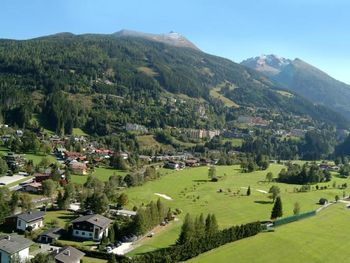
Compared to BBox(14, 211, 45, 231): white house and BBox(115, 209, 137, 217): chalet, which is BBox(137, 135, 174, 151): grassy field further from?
BBox(14, 211, 45, 231): white house

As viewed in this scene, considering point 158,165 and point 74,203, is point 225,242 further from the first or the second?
point 158,165

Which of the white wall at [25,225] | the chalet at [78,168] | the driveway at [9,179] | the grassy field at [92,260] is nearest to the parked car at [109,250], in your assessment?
the grassy field at [92,260]

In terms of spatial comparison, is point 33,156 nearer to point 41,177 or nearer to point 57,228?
point 41,177

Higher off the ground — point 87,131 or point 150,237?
point 87,131

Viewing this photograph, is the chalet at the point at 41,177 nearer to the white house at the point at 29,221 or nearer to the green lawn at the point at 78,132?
the white house at the point at 29,221

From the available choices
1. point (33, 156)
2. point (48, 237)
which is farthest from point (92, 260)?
point (33, 156)

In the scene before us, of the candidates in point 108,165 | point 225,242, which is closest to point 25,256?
point 225,242

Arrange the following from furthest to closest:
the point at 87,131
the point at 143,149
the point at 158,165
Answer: the point at 87,131 < the point at 143,149 < the point at 158,165

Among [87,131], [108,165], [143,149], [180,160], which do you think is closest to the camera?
[108,165]
